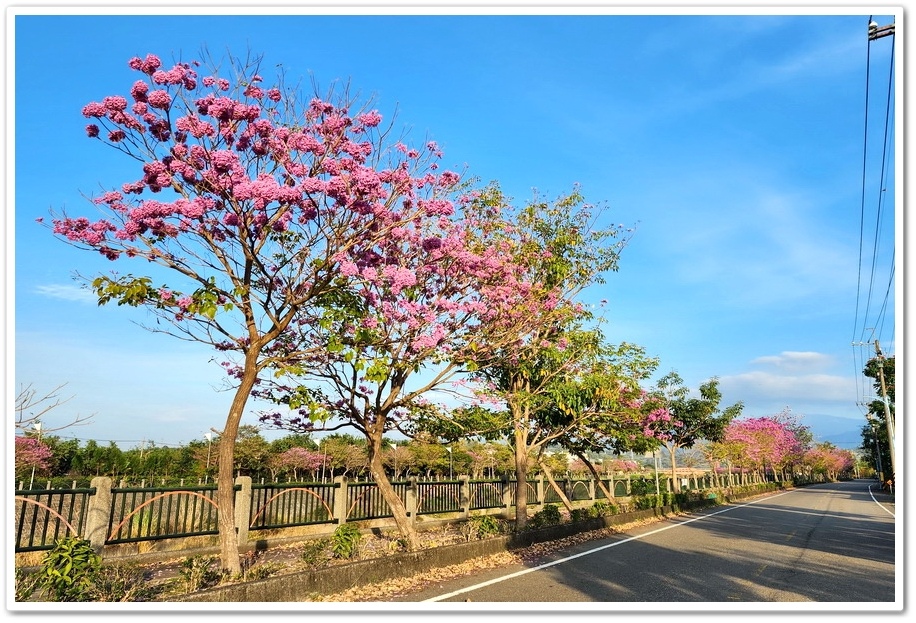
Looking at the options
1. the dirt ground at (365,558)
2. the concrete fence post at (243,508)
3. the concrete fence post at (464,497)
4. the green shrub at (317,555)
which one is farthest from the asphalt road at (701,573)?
the concrete fence post at (464,497)

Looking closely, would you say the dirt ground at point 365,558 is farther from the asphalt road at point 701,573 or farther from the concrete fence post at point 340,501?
the concrete fence post at point 340,501

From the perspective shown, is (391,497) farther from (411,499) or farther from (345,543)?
(411,499)

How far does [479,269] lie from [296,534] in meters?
7.15

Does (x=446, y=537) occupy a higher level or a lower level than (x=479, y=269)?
lower

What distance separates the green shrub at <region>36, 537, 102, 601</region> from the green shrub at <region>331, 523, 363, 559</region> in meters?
3.60

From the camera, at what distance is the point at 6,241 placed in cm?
550

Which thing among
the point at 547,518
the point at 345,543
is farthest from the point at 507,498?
the point at 345,543

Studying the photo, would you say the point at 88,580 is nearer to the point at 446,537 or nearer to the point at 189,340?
the point at 189,340

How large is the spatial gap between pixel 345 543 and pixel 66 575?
3.94 metres

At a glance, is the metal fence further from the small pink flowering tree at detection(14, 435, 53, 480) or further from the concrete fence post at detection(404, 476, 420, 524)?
the small pink flowering tree at detection(14, 435, 53, 480)

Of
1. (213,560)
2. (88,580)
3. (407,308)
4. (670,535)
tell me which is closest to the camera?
(88,580)

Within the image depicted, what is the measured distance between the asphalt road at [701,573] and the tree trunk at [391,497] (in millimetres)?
1415

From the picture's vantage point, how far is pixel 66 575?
5.98 m
